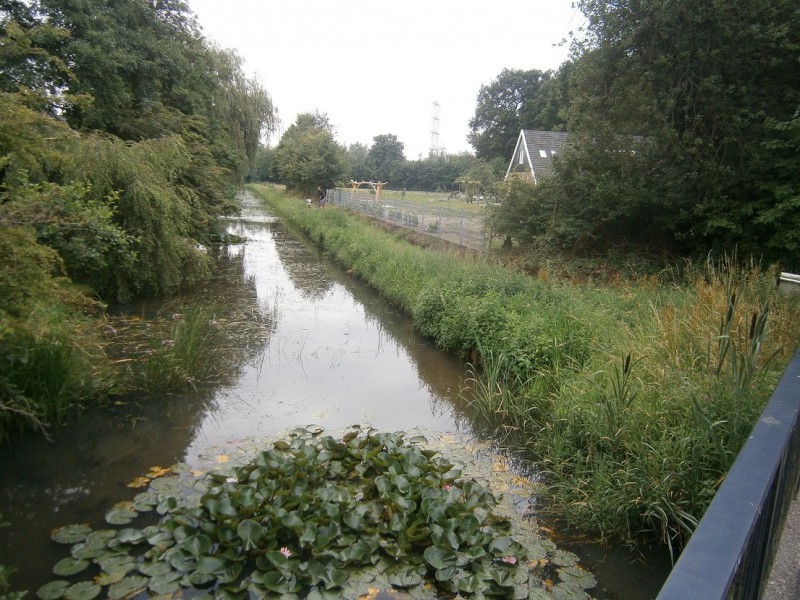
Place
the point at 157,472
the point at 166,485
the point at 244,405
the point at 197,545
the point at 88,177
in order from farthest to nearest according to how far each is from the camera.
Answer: the point at 88,177 → the point at 244,405 → the point at 157,472 → the point at 166,485 → the point at 197,545

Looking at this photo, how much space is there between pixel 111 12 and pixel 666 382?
1242 centimetres

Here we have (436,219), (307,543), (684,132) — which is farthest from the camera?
(436,219)

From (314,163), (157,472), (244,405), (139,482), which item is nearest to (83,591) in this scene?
(139,482)

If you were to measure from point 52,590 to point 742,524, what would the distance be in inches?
135

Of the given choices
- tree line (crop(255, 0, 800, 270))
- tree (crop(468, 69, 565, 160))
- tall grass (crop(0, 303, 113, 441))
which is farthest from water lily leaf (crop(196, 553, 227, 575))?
tree (crop(468, 69, 565, 160))

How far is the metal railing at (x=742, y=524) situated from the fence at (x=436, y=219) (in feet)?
39.5

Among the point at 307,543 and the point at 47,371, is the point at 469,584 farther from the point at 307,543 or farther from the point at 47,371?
the point at 47,371

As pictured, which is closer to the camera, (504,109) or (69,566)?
(69,566)

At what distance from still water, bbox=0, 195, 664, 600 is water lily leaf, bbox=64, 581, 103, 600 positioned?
0.24m

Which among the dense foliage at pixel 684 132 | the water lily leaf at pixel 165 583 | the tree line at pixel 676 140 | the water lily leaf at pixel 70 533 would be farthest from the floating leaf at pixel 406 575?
the tree line at pixel 676 140

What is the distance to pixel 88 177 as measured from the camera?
330 inches

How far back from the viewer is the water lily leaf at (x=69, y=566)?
128 inches

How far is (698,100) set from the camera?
10.3 meters

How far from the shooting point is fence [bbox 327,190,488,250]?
15.3 m
